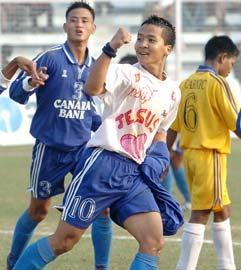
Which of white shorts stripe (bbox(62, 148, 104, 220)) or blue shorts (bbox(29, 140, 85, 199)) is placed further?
blue shorts (bbox(29, 140, 85, 199))

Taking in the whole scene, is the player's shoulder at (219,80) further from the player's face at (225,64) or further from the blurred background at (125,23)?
the blurred background at (125,23)

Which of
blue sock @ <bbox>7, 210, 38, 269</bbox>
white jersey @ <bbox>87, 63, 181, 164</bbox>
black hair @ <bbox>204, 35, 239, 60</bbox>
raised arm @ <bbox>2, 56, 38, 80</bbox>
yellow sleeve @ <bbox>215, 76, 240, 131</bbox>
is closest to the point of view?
white jersey @ <bbox>87, 63, 181, 164</bbox>

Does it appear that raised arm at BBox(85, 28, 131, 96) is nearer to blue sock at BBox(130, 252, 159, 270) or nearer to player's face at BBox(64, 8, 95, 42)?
blue sock at BBox(130, 252, 159, 270)

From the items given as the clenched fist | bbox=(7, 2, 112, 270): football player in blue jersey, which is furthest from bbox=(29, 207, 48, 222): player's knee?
the clenched fist

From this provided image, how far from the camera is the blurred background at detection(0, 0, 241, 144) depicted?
73.8 feet

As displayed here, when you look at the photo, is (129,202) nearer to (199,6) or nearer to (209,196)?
(209,196)

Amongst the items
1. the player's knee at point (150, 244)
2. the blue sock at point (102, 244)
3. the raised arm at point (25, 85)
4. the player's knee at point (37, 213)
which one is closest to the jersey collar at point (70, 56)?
the raised arm at point (25, 85)

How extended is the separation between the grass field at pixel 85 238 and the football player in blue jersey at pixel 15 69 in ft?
5.23

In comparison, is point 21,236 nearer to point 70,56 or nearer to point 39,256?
point 70,56

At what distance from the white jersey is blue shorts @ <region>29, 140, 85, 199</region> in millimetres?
1541

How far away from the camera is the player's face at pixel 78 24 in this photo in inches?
329

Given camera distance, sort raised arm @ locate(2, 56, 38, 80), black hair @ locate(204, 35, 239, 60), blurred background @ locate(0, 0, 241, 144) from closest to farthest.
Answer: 1. raised arm @ locate(2, 56, 38, 80)
2. black hair @ locate(204, 35, 239, 60)
3. blurred background @ locate(0, 0, 241, 144)

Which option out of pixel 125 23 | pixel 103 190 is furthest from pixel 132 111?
pixel 125 23

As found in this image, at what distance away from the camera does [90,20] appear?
8.41m
